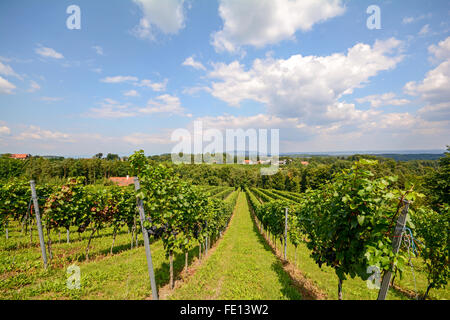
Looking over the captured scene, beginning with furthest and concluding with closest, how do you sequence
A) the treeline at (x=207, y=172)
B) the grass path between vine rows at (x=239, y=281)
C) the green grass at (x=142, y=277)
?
the treeline at (x=207, y=172) → the grass path between vine rows at (x=239, y=281) → the green grass at (x=142, y=277)

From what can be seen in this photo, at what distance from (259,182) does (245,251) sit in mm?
73568

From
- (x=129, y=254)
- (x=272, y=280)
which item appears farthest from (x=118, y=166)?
(x=272, y=280)

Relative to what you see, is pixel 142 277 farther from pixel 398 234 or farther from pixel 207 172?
pixel 207 172

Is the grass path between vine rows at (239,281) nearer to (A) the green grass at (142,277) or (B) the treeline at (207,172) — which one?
(A) the green grass at (142,277)

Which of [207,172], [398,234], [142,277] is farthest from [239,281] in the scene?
[207,172]

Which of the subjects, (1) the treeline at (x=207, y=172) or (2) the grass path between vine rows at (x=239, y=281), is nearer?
(2) the grass path between vine rows at (x=239, y=281)

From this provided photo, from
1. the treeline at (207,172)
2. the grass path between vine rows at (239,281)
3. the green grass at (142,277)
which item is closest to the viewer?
the green grass at (142,277)

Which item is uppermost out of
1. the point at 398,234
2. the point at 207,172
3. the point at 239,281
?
the point at 398,234

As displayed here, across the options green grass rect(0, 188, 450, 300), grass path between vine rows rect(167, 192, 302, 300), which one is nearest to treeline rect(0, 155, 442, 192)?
green grass rect(0, 188, 450, 300)

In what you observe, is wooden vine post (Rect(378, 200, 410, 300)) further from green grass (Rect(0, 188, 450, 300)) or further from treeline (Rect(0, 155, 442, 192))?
treeline (Rect(0, 155, 442, 192))

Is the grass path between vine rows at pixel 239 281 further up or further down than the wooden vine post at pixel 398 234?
further down

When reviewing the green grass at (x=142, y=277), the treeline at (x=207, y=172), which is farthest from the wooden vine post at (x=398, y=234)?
the treeline at (x=207, y=172)

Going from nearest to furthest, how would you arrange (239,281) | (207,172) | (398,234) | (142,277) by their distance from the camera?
1. (398,234)
2. (142,277)
3. (239,281)
4. (207,172)
